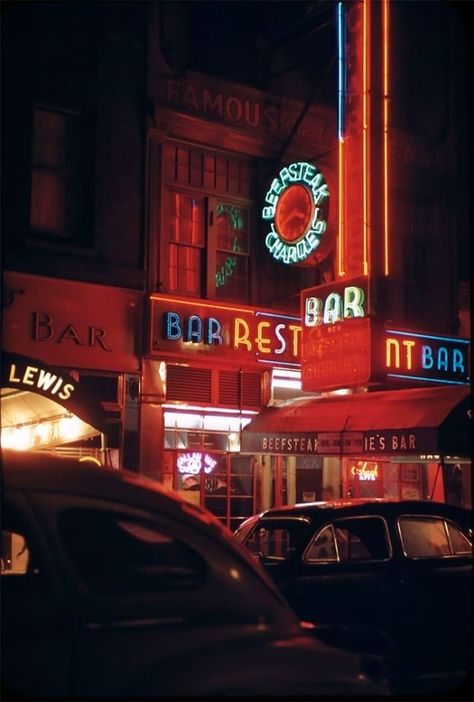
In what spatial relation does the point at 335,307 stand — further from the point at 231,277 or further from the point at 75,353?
the point at 75,353

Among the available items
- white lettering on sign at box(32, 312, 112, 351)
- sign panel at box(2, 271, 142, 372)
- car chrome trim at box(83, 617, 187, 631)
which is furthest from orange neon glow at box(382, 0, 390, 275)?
car chrome trim at box(83, 617, 187, 631)

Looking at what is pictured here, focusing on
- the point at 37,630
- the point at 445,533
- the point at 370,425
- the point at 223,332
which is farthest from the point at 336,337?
the point at 37,630

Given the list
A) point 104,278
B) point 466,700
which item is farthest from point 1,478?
point 104,278

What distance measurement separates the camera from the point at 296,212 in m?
16.1

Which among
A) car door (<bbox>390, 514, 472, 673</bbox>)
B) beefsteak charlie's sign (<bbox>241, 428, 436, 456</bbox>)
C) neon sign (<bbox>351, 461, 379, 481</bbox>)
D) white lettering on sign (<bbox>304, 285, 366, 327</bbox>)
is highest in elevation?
white lettering on sign (<bbox>304, 285, 366, 327</bbox>)

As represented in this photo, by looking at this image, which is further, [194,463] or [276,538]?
[194,463]

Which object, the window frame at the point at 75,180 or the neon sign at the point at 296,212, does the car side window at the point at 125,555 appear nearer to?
the window frame at the point at 75,180

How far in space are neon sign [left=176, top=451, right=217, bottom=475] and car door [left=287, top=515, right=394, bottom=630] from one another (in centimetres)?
660

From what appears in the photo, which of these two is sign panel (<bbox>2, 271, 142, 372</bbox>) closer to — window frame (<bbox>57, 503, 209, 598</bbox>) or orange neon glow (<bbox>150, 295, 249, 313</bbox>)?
orange neon glow (<bbox>150, 295, 249, 313</bbox>)

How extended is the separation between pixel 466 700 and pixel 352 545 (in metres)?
3.79

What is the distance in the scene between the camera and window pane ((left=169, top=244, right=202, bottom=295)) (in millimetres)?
16438

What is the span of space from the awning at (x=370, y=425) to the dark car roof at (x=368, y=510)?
3.93 m

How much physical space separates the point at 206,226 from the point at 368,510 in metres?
8.08

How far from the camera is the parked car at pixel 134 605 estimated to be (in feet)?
11.4
